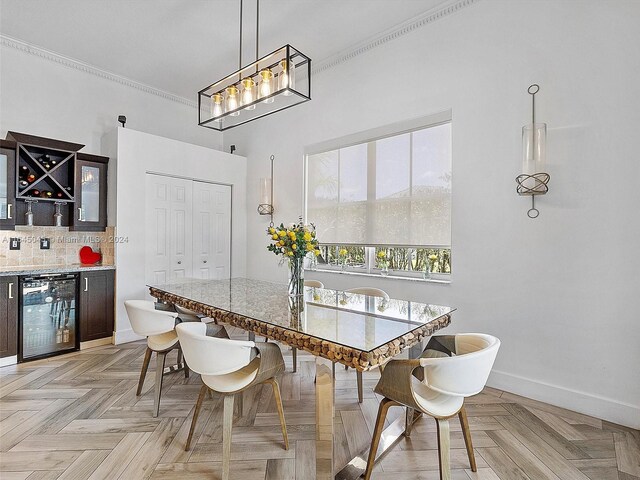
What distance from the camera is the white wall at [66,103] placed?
3836 mm

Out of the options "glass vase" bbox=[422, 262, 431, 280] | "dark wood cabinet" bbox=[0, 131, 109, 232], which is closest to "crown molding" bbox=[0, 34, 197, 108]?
"dark wood cabinet" bbox=[0, 131, 109, 232]

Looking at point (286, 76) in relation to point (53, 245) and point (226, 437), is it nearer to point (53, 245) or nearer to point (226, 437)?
point (226, 437)

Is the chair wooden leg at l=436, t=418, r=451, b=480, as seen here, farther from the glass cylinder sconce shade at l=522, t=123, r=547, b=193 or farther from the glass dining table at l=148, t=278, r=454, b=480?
the glass cylinder sconce shade at l=522, t=123, r=547, b=193

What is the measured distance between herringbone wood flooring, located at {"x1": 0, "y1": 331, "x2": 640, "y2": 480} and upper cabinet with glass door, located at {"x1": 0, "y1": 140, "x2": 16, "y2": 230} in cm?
165

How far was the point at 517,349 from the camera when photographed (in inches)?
111

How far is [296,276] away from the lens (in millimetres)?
2721

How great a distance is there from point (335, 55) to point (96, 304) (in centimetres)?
411

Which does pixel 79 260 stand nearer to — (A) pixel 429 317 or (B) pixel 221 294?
(B) pixel 221 294

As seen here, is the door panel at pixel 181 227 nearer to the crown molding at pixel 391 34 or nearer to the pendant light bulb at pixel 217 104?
the pendant light bulb at pixel 217 104

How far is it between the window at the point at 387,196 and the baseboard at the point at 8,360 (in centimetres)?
339

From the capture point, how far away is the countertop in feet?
11.0

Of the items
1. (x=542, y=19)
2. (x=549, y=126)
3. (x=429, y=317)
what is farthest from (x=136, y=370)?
(x=542, y=19)

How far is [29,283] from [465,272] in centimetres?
435

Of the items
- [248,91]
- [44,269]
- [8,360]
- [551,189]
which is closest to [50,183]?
[44,269]
